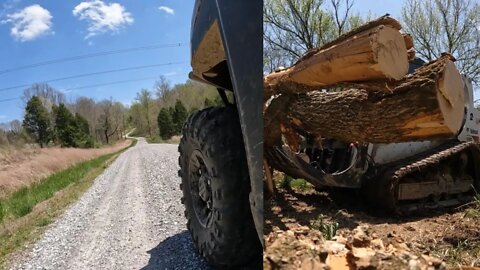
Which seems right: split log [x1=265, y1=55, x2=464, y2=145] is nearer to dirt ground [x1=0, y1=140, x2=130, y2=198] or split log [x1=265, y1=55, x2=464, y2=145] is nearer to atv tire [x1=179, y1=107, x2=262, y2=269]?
atv tire [x1=179, y1=107, x2=262, y2=269]

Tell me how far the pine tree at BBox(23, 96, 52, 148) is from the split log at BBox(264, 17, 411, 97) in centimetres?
5455

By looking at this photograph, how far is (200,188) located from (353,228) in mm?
1483

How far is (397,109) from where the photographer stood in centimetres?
249

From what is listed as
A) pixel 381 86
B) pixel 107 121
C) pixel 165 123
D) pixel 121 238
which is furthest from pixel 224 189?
pixel 107 121

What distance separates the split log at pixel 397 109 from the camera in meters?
2.31

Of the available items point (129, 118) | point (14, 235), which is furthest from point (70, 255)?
point (129, 118)

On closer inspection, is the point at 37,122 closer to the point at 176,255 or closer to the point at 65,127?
the point at 65,127

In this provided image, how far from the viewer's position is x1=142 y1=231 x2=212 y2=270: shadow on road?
12.2 ft

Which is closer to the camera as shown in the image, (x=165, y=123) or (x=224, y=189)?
(x=224, y=189)

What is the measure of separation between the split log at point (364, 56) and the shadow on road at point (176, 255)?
6.22 ft

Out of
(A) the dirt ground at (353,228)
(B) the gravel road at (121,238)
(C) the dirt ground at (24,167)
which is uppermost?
(A) the dirt ground at (353,228)

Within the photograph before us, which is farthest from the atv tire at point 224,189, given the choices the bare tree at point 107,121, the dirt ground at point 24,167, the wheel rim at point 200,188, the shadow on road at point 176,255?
the bare tree at point 107,121

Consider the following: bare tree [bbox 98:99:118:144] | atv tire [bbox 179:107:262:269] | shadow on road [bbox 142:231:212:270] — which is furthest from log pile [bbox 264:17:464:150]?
bare tree [bbox 98:99:118:144]

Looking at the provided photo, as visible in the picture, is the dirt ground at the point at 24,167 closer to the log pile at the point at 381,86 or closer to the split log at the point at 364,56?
the log pile at the point at 381,86
